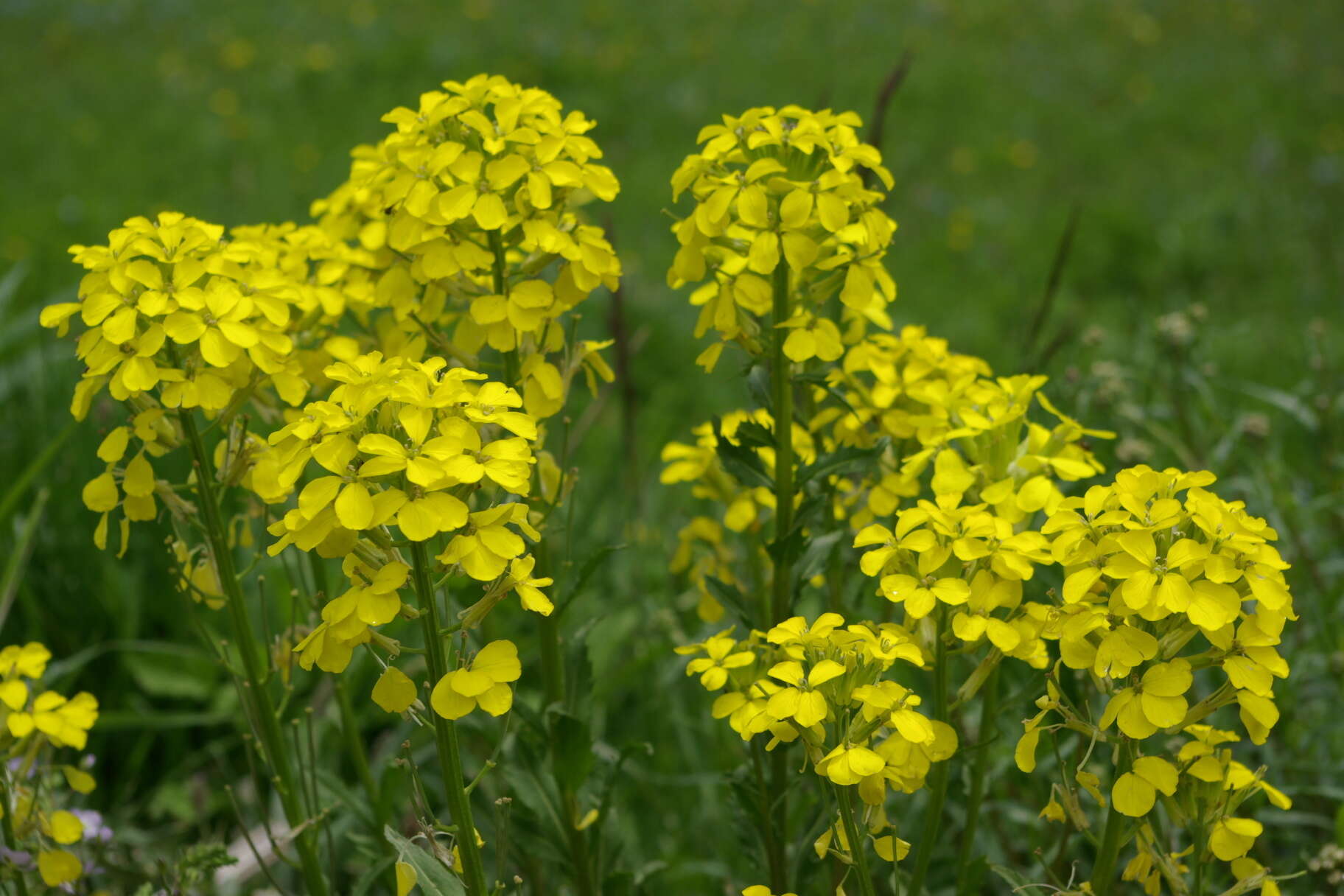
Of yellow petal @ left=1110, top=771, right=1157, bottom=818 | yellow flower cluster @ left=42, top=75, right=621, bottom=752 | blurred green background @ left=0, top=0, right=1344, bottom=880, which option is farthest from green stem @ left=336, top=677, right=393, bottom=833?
yellow petal @ left=1110, top=771, right=1157, bottom=818

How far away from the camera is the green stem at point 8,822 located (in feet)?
6.42

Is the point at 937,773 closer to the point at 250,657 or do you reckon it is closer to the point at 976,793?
the point at 976,793

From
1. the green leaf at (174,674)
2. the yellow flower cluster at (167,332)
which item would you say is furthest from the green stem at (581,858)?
the green leaf at (174,674)

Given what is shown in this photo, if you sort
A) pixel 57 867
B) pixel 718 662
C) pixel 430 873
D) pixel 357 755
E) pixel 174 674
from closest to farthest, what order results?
pixel 430 873
pixel 718 662
pixel 57 867
pixel 357 755
pixel 174 674

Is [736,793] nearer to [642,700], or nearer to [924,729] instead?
[924,729]

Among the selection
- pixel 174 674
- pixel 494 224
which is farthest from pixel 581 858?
pixel 174 674

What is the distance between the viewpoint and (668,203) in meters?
6.67

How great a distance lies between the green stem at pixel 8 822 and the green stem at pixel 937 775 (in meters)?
1.42

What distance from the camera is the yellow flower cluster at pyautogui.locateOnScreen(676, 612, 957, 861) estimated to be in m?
1.59

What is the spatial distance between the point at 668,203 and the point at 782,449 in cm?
471

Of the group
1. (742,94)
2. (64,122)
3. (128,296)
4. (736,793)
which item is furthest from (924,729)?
(64,122)

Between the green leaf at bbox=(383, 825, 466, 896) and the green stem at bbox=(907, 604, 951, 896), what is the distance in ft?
2.35

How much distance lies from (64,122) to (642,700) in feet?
23.5

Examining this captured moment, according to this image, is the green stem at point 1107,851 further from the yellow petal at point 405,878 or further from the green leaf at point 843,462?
the yellow petal at point 405,878
